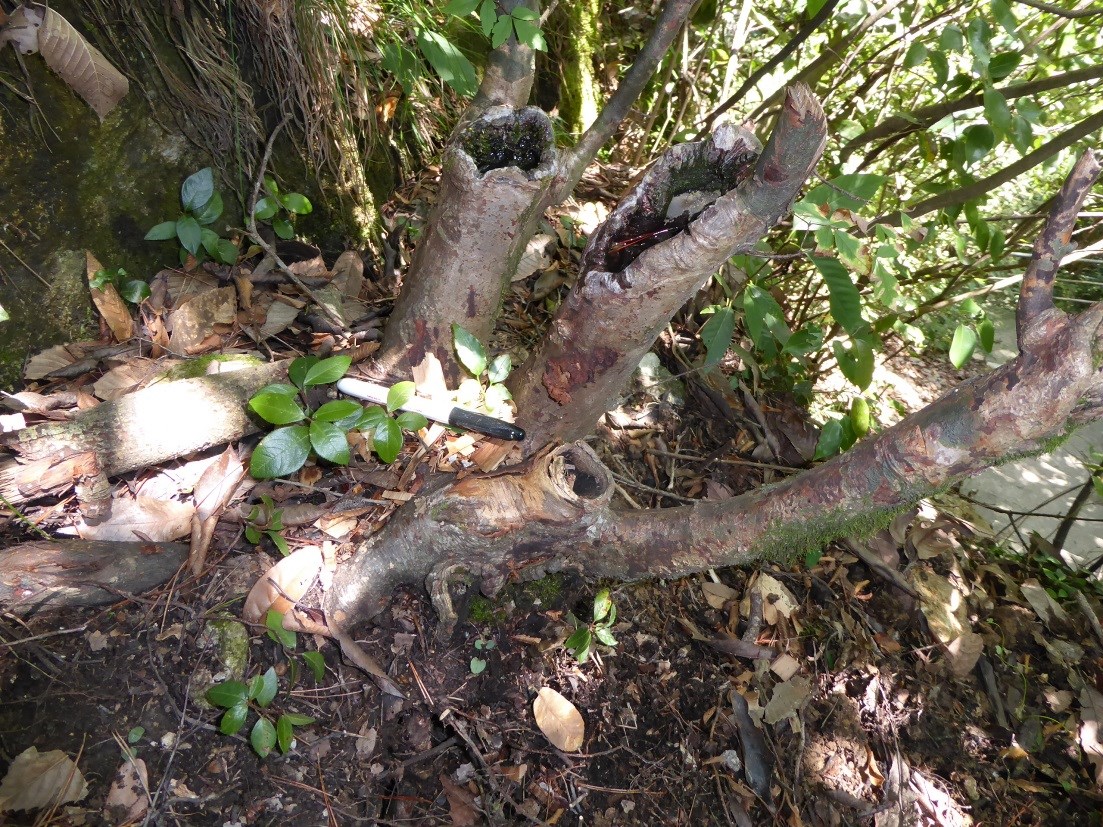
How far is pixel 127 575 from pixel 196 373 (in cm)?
65

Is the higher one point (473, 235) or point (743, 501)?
point (473, 235)

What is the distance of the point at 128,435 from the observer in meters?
1.82

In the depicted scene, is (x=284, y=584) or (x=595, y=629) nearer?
(x=284, y=584)

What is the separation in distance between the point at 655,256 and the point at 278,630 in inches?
54.8

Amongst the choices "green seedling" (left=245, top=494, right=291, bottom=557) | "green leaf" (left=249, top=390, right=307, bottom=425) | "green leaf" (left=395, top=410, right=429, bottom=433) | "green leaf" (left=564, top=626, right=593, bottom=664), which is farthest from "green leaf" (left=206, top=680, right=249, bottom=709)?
"green leaf" (left=564, top=626, right=593, bottom=664)

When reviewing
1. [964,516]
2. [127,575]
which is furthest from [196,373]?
[964,516]

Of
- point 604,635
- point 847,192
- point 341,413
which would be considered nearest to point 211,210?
point 341,413

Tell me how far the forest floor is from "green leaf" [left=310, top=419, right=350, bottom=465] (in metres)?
0.33

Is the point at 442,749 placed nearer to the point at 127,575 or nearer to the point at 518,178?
the point at 127,575

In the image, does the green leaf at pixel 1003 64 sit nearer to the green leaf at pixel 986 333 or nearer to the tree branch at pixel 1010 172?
the tree branch at pixel 1010 172

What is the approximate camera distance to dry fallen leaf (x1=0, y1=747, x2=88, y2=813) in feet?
4.54

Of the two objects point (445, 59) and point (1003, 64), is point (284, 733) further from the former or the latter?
point (1003, 64)

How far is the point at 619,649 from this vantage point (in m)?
2.18

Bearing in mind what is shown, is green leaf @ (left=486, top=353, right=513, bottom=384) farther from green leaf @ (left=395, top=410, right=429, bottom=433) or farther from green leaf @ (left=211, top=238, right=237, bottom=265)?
green leaf @ (left=211, top=238, right=237, bottom=265)
